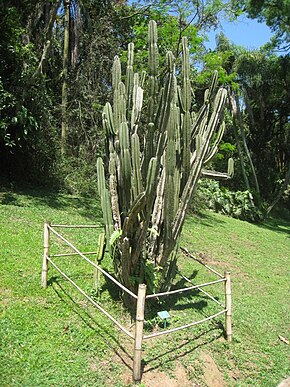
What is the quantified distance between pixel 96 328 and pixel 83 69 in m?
10.3

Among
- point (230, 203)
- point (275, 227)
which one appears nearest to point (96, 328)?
point (230, 203)

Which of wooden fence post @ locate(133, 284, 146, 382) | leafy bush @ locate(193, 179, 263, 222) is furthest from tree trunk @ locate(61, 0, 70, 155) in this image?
wooden fence post @ locate(133, 284, 146, 382)

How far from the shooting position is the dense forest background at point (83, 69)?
9.01 metres

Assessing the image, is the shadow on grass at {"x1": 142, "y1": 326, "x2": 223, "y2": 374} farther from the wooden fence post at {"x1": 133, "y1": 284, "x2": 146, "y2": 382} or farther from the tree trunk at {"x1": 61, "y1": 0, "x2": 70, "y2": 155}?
the tree trunk at {"x1": 61, "y1": 0, "x2": 70, "y2": 155}

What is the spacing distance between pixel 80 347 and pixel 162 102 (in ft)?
8.44

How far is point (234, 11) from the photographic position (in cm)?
1402

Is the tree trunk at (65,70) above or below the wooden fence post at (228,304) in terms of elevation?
above

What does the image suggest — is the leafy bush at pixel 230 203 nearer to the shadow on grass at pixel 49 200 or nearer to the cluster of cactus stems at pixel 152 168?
the shadow on grass at pixel 49 200

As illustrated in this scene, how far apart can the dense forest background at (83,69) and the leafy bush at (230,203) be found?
0.13 feet

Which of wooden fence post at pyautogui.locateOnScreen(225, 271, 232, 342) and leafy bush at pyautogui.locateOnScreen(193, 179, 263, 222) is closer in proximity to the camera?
wooden fence post at pyautogui.locateOnScreen(225, 271, 232, 342)

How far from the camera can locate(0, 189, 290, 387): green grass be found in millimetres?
3533

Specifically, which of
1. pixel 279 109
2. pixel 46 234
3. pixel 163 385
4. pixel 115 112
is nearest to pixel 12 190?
pixel 46 234

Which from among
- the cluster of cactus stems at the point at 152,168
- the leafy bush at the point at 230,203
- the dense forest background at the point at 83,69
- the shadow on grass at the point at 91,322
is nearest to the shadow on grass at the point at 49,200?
the dense forest background at the point at 83,69

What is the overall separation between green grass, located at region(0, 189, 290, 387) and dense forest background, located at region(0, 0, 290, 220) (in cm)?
287
